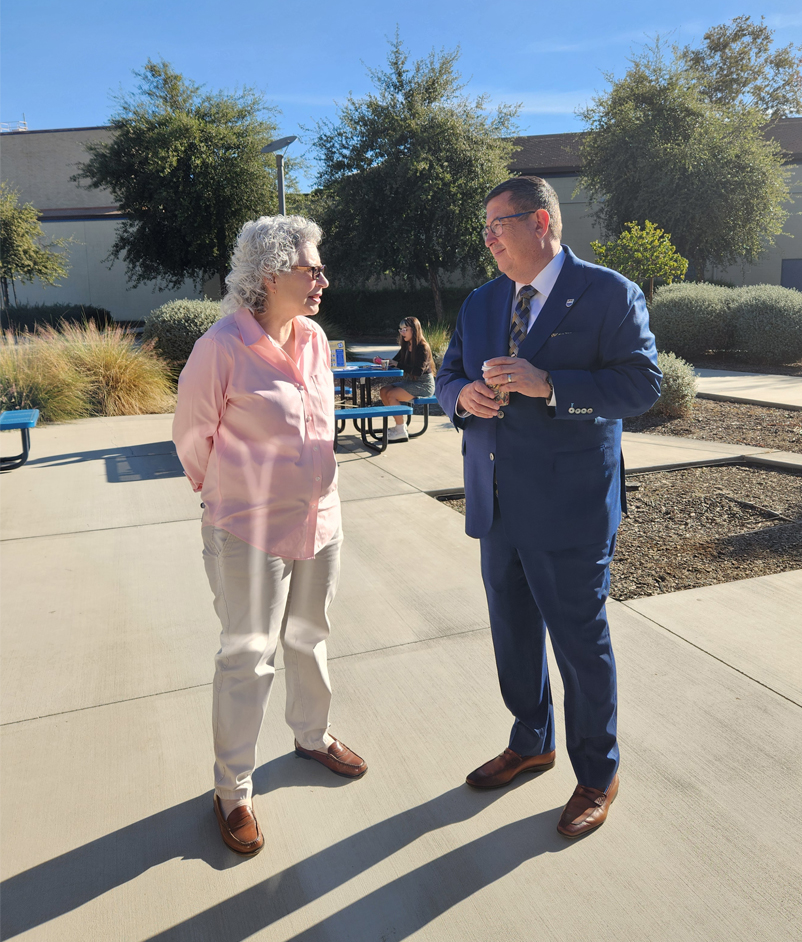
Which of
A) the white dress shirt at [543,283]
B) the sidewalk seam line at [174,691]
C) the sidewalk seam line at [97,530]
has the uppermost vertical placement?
the white dress shirt at [543,283]

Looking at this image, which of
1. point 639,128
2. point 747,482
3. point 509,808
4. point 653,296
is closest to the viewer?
point 509,808

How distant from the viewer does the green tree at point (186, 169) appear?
22.9m

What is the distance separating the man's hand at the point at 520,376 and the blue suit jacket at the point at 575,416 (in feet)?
0.12

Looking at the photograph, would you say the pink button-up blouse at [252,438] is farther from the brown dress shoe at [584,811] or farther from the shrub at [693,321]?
the shrub at [693,321]

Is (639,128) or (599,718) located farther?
(639,128)

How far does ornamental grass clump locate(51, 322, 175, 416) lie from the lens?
10312mm

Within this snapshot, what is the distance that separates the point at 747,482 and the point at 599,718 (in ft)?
15.8

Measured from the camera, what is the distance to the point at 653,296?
55.9 feet

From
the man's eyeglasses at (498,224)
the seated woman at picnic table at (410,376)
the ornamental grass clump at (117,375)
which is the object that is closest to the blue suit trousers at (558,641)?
the man's eyeglasses at (498,224)

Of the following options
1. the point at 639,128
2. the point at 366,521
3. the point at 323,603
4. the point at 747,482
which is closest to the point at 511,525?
the point at 323,603

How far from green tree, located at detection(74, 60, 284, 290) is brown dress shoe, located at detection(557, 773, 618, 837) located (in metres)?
23.2

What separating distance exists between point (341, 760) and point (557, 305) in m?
1.75

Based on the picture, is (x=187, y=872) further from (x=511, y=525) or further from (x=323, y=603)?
(x=511, y=525)

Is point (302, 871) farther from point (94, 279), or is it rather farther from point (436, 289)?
point (94, 279)
